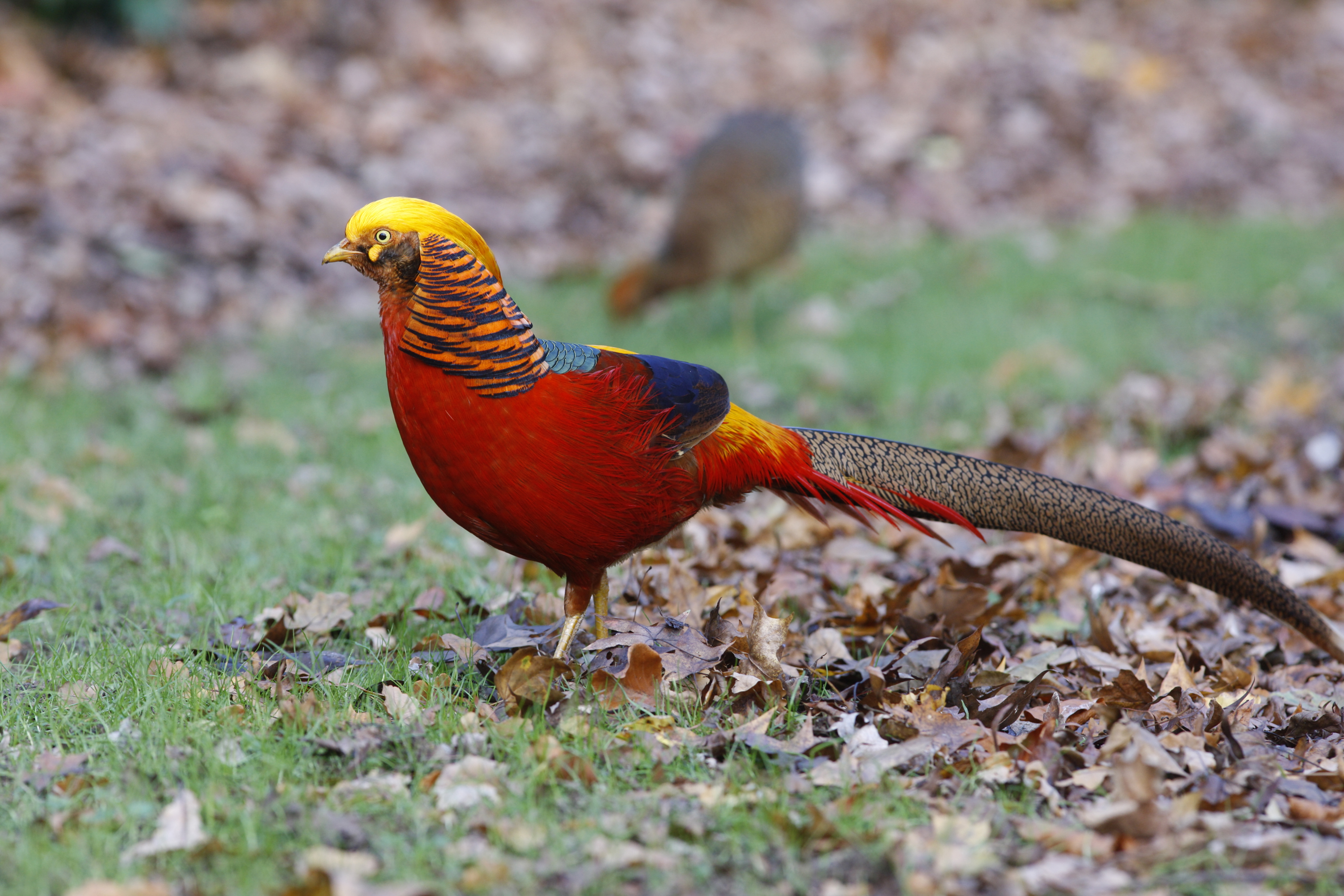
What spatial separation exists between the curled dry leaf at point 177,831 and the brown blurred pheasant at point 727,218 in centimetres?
554

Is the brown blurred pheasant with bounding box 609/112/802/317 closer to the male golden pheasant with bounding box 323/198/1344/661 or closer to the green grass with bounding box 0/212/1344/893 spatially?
the green grass with bounding box 0/212/1344/893

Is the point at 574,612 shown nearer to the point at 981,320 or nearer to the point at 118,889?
the point at 118,889

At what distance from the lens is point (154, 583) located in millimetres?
3549

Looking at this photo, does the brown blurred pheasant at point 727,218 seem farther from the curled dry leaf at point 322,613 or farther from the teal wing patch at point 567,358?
the teal wing patch at point 567,358

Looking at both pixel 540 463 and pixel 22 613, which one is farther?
pixel 22 613

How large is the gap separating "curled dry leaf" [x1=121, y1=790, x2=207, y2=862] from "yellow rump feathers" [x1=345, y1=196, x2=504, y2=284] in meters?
1.13

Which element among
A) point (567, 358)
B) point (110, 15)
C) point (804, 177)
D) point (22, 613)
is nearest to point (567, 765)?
point (567, 358)

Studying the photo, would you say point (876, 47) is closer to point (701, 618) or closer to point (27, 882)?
point (701, 618)

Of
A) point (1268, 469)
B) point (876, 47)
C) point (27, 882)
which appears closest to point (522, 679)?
point (27, 882)

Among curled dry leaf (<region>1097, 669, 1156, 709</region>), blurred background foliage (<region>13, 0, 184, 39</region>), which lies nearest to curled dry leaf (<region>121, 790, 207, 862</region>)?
curled dry leaf (<region>1097, 669, 1156, 709</region>)

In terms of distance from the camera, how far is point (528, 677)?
265 centimetres

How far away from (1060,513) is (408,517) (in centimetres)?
232

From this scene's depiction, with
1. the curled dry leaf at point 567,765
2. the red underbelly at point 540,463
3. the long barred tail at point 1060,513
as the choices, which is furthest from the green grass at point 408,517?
the long barred tail at point 1060,513

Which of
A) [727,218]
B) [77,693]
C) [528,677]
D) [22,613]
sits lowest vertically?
[77,693]
